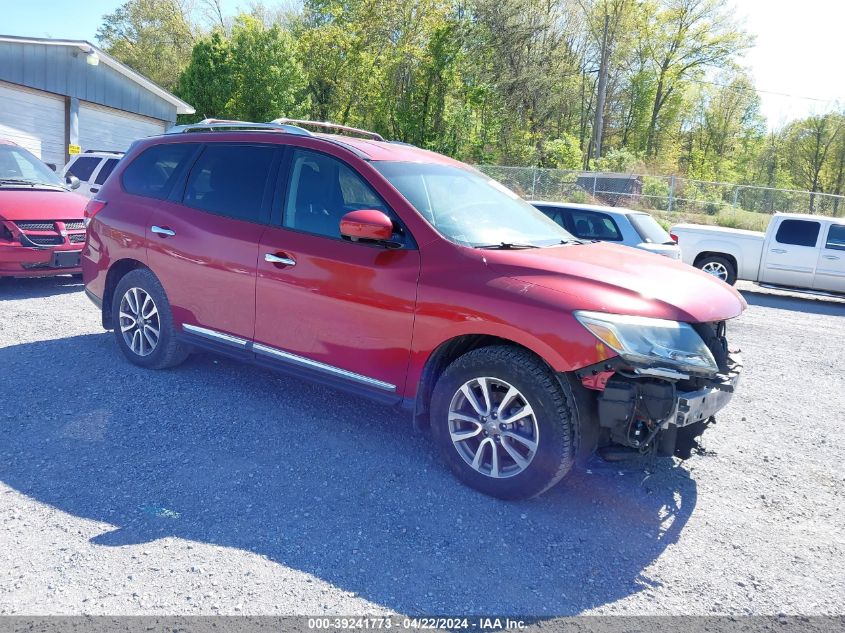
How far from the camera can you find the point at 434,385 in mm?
3783

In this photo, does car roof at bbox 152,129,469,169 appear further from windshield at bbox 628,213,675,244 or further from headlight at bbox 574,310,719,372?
windshield at bbox 628,213,675,244

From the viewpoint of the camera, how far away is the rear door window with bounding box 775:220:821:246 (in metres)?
13.1

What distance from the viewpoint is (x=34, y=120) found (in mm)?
18812

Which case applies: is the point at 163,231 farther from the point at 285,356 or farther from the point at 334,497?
the point at 334,497

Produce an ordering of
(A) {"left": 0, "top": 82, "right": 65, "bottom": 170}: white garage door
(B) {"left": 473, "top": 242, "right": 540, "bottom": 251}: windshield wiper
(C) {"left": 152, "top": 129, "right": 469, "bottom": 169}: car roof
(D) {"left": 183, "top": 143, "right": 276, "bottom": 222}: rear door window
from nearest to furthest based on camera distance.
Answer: (B) {"left": 473, "top": 242, "right": 540, "bottom": 251}: windshield wiper, (C) {"left": 152, "top": 129, "right": 469, "bottom": 169}: car roof, (D) {"left": 183, "top": 143, "right": 276, "bottom": 222}: rear door window, (A) {"left": 0, "top": 82, "right": 65, "bottom": 170}: white garage door

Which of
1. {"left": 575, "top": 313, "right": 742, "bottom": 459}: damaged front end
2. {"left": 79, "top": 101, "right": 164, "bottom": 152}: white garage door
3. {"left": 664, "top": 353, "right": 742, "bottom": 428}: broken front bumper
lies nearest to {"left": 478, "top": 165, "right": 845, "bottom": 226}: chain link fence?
{"left": 79, "top": 101, "right": 164, "bottom": 152}: white garage door

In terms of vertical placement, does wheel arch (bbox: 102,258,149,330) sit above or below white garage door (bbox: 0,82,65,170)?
below

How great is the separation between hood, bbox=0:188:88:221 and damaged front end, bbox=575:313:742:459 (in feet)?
23.6

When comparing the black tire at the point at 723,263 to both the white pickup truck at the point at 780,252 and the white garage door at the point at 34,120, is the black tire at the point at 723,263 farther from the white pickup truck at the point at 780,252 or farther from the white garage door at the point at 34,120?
the white garage door at the point at 34,120

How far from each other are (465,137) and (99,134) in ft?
59.7

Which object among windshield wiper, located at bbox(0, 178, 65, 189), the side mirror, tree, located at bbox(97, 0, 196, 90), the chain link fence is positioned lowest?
windshield wiper, located at bbox(0, 178, 65, 189)

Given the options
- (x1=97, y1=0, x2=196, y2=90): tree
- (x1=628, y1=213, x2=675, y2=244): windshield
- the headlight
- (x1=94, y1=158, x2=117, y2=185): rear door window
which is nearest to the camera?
the headlight

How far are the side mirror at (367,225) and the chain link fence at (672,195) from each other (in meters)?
21.1

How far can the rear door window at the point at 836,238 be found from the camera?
12844mm
